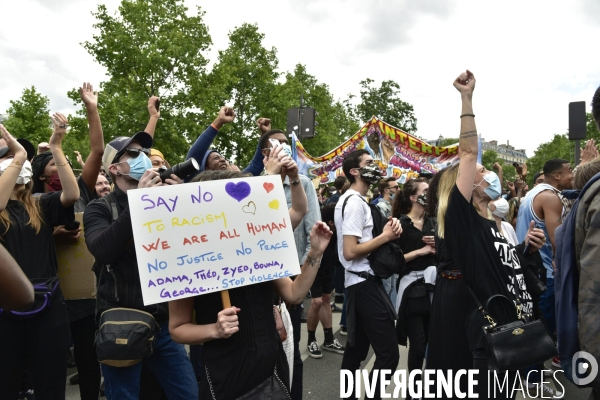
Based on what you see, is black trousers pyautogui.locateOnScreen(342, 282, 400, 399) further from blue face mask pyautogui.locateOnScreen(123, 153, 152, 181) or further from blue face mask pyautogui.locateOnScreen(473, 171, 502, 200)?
blue face mask pyautogui.locateOnScreen(123, 153, 152, 181)

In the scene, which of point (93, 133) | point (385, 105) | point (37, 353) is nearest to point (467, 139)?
point (93, 133)

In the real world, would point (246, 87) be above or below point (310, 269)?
above

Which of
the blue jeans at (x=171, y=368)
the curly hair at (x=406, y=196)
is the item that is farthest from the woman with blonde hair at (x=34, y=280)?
the curly hair at (x=406, y=196)

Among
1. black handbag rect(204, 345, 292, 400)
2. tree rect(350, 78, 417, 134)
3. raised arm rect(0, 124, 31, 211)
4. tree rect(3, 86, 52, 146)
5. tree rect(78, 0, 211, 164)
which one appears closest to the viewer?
black handbag rect(204, 345, 292, 400)

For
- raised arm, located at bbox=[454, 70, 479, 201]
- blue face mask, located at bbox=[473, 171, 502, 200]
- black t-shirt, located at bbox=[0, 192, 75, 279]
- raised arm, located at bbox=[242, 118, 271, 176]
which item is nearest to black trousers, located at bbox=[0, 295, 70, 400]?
black t-shirt, located at bbox=[0, 192, 75, 279]

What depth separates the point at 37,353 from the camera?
261 cm

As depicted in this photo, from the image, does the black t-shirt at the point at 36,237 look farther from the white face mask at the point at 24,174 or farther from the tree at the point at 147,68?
the tree at the point at 147,68

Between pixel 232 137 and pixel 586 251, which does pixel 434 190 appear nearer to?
pixel 586 251

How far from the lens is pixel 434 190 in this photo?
3.19 meters

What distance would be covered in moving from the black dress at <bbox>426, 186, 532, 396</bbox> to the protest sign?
7.64ft

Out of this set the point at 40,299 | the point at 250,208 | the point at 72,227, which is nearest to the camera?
the point at 250,208

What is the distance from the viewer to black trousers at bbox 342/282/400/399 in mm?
3373

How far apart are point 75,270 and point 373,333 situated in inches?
84.3

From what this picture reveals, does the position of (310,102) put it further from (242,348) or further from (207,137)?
(242,348)
